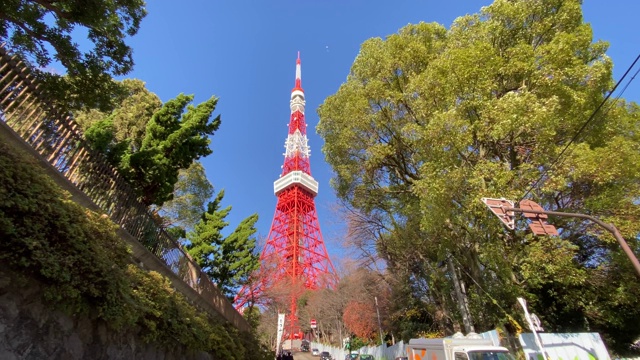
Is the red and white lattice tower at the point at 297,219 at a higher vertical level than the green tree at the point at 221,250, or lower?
higher

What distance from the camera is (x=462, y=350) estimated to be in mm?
6973

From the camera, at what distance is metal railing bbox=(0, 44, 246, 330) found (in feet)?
14.0

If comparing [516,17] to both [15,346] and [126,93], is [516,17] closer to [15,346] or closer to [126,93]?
[126,93]

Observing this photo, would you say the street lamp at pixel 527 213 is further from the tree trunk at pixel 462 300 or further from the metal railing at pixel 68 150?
the metal railing at pixel 68 150

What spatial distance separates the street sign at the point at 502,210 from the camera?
19.0ft

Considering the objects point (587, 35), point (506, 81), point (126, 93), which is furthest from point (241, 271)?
point (587, 35)

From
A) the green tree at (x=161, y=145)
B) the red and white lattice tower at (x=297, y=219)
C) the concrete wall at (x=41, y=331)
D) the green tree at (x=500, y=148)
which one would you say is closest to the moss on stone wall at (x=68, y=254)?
the concrete wall at (x=41, y=331)

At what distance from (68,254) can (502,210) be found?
257 inches

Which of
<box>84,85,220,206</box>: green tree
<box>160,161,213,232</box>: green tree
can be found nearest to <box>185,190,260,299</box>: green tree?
<box>160,161,213,232</box>: green tree

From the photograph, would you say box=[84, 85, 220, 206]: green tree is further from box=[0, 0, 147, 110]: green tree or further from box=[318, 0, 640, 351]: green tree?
box=[318, 0, 640, 351]: green tree

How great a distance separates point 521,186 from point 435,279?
6418mm

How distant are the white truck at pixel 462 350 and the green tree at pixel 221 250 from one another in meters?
8.44

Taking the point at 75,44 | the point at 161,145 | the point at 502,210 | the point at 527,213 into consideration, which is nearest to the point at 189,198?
the point at 161,145

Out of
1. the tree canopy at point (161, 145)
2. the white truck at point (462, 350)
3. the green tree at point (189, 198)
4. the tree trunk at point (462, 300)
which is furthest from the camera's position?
the green tree at point (189, 198)
